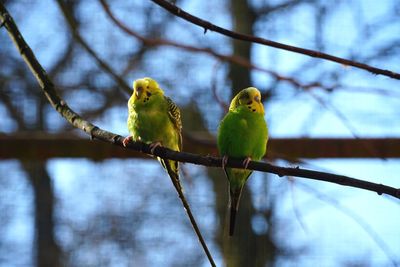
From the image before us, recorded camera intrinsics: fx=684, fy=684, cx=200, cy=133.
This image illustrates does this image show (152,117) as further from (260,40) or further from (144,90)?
(260,40)

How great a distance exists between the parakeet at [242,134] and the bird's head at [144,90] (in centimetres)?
18

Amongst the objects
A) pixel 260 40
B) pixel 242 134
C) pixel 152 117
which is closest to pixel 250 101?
pixel 242 134

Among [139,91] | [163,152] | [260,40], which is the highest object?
[139,91]

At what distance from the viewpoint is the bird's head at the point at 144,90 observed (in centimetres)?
144

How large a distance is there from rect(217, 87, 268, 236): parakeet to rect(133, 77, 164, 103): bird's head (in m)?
0.18

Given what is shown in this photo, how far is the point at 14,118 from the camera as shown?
2.42 m

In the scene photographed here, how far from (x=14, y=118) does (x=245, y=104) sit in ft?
3.93

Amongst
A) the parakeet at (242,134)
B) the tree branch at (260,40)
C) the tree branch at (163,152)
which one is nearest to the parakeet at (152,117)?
the parakeet at (242,134)

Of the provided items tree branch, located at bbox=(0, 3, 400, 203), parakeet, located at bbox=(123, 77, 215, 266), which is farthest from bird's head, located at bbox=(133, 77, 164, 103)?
tree branch, located at bbox=(0, 3, 400, 203)

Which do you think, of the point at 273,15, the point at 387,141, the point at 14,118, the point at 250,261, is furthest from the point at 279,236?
the point at 14,118

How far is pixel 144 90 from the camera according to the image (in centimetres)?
145

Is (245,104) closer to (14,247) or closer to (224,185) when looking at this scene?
(224,185)

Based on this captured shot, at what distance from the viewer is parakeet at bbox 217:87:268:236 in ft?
4.88

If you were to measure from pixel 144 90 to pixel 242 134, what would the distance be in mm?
233
